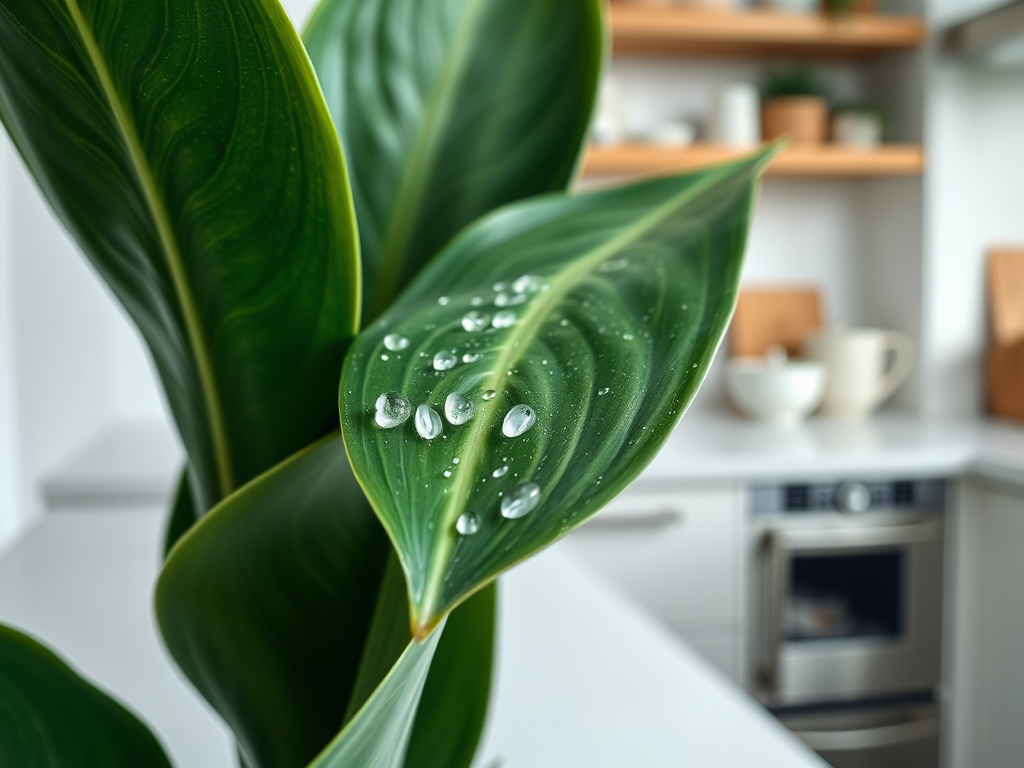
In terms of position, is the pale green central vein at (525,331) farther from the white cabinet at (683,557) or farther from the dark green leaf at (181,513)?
the white cabinet at (683,557)

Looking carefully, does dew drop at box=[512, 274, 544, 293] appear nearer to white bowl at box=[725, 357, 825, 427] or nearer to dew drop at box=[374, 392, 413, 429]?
dew drop at box=[374, 392, 413, 429]

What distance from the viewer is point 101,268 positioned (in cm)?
23

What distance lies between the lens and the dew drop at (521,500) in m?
0.14

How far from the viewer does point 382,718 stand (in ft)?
0.58

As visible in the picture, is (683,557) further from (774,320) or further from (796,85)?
(796,85)

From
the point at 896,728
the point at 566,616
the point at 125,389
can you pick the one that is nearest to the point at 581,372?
the point at 566,616

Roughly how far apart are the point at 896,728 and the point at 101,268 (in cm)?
171

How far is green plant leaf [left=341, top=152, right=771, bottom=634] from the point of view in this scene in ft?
0.45

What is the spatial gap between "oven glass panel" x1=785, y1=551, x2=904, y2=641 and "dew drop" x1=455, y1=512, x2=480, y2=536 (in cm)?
162

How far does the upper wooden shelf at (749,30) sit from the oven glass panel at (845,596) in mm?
1023

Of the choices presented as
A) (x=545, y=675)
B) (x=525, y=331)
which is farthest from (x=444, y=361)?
(x=545, y=675)

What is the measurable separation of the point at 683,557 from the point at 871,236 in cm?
104

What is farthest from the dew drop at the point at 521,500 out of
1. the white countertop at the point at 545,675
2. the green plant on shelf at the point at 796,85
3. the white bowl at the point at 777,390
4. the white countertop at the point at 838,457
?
the green plant on shelf at the point at 796,85

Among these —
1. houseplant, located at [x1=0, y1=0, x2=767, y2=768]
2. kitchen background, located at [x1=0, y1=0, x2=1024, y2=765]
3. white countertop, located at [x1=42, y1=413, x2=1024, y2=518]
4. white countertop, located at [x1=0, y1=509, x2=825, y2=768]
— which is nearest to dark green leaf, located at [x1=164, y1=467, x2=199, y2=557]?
houseplant, located at [x1=0, y1=0, x2=767, y2=768]
